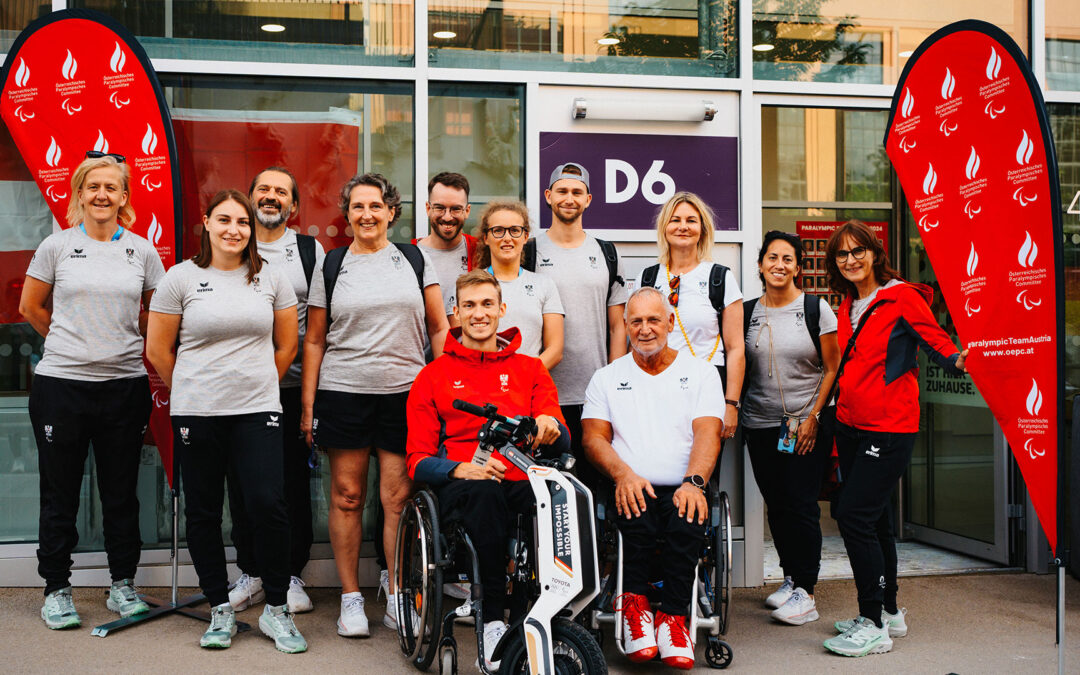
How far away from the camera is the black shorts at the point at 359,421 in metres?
4.00

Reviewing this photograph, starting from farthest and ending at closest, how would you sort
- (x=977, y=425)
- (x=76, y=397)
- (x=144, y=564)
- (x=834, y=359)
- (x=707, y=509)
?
(x=977, y=425) < (x=144, y=564) < (x=834, y=359) < (x=76, y=397) < (x=707, y=509)

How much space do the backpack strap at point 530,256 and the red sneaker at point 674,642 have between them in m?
1.62

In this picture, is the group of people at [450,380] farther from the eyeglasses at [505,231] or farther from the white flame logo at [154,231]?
the white flame logo at [154,231]

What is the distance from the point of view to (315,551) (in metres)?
4.88

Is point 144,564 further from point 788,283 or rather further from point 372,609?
point 788,283

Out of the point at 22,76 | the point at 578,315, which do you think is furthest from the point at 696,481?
the point at 22,76

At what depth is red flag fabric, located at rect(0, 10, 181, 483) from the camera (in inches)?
178

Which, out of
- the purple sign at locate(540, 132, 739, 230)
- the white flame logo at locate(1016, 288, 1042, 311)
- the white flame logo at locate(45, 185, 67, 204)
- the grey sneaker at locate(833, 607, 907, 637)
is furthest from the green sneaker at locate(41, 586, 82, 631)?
the white flame logo at locate(1016, 288, 1042, 311)

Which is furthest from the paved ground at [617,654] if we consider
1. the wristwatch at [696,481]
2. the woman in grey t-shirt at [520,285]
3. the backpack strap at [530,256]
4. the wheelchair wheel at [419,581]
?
the backpack strap at [530,256]

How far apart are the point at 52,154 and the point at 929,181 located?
404cm

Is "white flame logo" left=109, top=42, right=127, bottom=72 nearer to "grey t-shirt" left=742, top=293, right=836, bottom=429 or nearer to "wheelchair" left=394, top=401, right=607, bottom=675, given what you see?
"wheelchair" left=394, top=401, right=607, bottom=675

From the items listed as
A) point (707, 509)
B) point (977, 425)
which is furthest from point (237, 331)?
point (977, 425)

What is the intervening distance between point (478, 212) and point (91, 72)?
195 centimetres

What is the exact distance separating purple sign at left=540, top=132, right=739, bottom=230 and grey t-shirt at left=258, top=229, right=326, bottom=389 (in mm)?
1303
